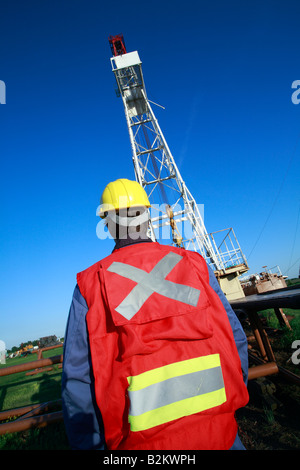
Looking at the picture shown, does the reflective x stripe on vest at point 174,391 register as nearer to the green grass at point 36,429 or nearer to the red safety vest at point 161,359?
the red safety vest at point 161,359

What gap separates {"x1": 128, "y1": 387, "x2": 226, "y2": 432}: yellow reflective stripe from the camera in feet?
2.83

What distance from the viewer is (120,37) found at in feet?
48.1

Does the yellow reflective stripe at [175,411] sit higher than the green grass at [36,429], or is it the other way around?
the yellow reflective stripe at [175,411]

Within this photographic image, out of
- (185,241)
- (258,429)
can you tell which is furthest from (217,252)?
(258,429)

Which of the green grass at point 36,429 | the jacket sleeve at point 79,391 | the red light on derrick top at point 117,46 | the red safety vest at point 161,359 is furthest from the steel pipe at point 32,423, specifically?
the red light on derrick top at point 117,46

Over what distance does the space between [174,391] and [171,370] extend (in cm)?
8

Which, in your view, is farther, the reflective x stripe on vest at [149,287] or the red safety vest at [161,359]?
the reflective x stripe on vest at [149,287]

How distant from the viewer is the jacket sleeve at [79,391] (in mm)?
990

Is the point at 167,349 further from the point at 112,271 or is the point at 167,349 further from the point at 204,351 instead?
the point at 112,271

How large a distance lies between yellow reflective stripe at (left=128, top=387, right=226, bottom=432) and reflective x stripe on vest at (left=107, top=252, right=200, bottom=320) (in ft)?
1.25

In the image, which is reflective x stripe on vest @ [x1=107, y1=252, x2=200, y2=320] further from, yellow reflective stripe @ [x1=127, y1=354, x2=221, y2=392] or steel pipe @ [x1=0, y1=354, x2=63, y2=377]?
steel pipe @ [x1=0, y1=354, x2=63, y2=377]

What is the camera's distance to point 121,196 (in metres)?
1.68

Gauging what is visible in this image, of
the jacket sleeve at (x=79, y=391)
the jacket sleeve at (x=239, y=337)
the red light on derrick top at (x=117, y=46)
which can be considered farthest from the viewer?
the red light on derrick top at (x=117, y=46)

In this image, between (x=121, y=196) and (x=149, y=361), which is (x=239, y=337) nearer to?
(x=149, y=361)
